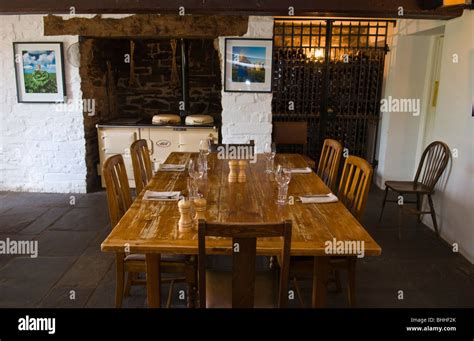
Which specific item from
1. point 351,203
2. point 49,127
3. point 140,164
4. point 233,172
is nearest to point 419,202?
point 351,203

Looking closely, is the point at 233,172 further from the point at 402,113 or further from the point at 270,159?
the point at 402,113

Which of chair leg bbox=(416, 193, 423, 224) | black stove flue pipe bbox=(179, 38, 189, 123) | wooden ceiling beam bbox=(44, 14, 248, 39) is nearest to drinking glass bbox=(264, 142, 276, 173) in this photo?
chair leg bbox=(416, 193, 423, 224)

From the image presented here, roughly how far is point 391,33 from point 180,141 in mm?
2835

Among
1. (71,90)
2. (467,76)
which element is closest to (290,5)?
(467,76)

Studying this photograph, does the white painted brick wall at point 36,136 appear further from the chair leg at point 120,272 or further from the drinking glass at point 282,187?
the drinking glass at point 282,187

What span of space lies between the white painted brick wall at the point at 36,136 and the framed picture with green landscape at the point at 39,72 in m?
0.06

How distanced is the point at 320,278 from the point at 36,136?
387 cm

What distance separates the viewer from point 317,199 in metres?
2.26

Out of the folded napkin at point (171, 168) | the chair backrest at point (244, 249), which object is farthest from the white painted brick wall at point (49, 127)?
the chair backrest at point (244, 249)

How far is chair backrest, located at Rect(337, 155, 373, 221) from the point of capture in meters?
2.23

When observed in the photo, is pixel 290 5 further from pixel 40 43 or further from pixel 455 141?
pixel 40 43

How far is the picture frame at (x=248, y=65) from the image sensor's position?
13.7 feet

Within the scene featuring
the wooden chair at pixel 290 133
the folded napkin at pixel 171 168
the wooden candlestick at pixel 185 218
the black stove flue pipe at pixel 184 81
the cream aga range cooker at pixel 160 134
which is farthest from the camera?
the black stove flue pipe at pixel 184 81

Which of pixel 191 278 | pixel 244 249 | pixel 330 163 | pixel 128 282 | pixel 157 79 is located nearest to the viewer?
pixel 244 249
